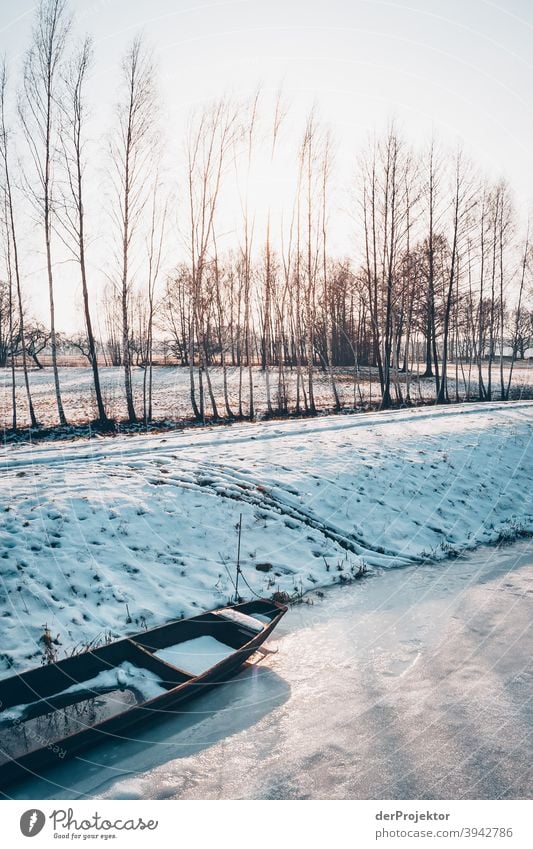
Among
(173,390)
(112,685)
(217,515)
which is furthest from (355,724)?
(173,390)

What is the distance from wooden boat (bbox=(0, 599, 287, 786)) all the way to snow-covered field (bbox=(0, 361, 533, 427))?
1694cm

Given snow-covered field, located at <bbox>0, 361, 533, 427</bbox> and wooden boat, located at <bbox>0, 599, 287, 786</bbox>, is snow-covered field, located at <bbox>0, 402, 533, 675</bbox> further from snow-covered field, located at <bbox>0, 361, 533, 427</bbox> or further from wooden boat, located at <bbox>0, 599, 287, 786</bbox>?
snow-covered field, located at <bbox>0, 361, 533, 427</bbox>

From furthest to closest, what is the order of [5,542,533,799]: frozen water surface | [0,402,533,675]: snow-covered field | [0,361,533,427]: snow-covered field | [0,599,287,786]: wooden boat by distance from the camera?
[0,361,533,427]: snow-covered field, [0,402,533,675]: snow-covered field, [0,599,287,786]: wooden boat, [5,542,533,799]: frozen water surface

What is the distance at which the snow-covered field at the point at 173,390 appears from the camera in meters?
24.9

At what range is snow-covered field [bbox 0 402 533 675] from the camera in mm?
6195

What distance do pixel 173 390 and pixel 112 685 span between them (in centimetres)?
2945

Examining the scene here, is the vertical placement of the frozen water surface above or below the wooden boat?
below

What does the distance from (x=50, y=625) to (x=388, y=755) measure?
12.3ft

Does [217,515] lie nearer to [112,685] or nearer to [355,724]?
A: [112,685]

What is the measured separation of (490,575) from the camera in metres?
7.89

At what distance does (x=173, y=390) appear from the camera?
33.6m

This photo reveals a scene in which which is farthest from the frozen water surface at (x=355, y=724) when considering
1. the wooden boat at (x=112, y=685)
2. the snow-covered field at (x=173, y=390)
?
the snow-covered field at (x=173, y=390)

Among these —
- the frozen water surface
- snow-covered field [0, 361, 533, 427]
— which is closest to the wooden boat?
the frozen water surface

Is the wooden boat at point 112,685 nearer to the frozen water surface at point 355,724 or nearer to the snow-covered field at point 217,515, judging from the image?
the frozen water surface at point 355,724
